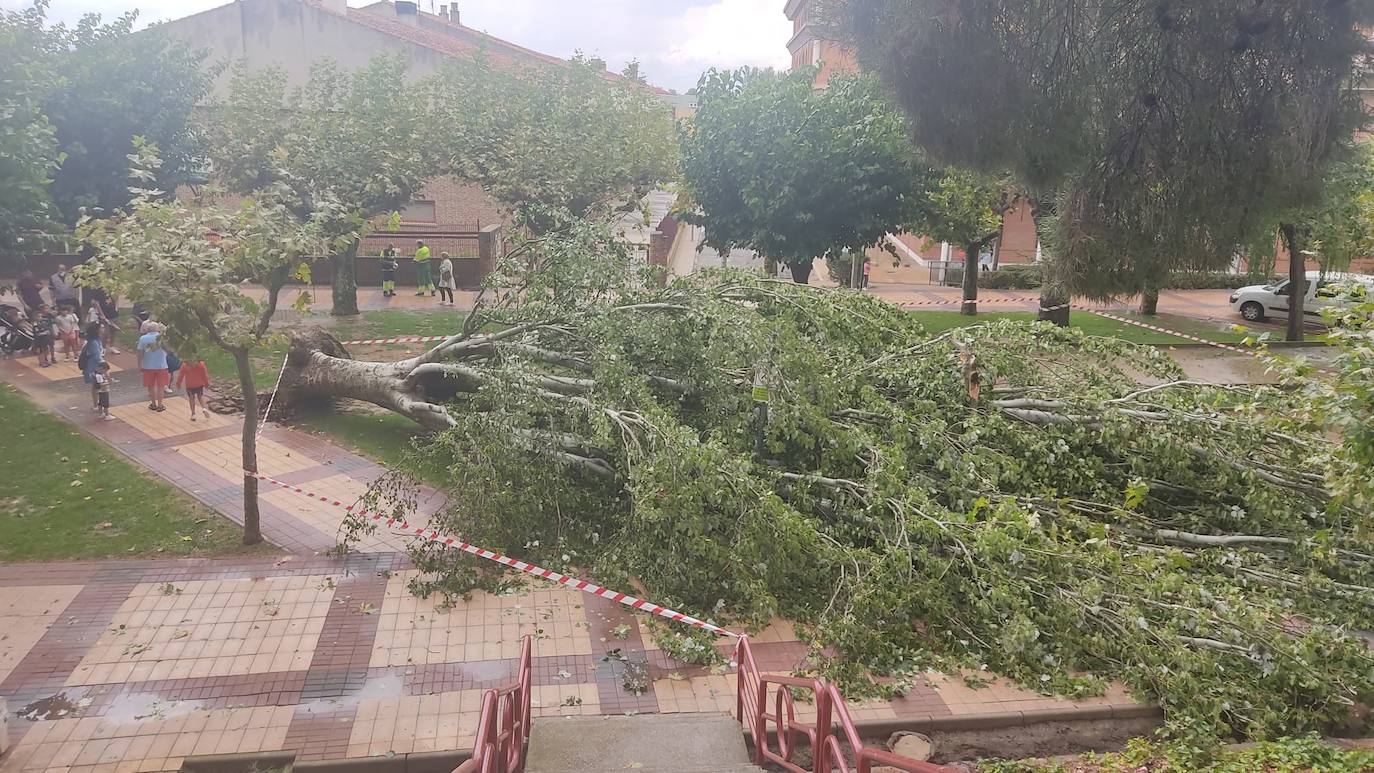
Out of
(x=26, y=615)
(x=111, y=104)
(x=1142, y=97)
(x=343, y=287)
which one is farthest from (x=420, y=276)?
(x=1142, y=97)

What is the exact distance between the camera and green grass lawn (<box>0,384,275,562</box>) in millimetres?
8086

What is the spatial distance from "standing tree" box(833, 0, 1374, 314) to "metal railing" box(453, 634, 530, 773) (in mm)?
6389

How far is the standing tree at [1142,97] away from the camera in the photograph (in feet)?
25.2

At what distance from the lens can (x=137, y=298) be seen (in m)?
7.25

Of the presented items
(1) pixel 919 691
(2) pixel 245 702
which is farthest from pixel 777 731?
(2) pixel 245 702

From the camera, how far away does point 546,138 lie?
17531 mm

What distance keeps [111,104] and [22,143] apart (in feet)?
22.8

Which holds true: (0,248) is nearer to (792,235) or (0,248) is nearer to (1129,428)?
(792,235)

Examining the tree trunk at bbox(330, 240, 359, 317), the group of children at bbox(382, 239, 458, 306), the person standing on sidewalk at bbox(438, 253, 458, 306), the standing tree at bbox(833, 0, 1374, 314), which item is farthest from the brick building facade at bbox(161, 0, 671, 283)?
the standing tree at bbox(833, 0, 1374, 314)

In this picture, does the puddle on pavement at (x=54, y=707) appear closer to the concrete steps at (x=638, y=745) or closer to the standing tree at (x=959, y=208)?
the concrete steps at (x=638, y=745)

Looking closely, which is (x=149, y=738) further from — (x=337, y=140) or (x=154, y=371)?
(x=337, y=140)

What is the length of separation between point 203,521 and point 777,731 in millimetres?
6269

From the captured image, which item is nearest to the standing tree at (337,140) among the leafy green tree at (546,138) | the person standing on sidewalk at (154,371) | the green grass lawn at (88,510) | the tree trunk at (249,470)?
the leafy green tree at (546,138)

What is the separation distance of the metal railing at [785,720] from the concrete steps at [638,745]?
0.15 meters
